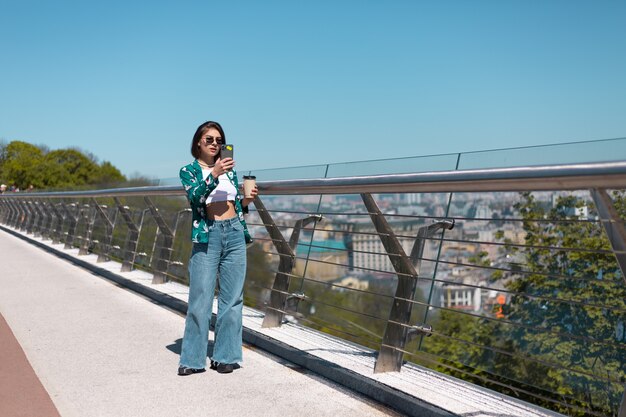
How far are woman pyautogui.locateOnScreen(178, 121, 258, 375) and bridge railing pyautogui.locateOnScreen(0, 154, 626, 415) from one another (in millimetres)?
642

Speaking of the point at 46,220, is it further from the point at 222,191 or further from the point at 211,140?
the point at 222,191

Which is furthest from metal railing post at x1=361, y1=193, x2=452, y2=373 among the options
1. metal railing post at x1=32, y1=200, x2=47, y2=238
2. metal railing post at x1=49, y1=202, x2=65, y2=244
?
metal railing post at x1=32, y1=200, x2=47, y2=238

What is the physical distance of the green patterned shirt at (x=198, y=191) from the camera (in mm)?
4805

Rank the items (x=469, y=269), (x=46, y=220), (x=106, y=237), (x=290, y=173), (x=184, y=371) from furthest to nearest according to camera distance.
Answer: (x=46, y=220) < (x=106, y=237) < (x=290, y=173) < (x=184, y=371) < (x=469, y=269)

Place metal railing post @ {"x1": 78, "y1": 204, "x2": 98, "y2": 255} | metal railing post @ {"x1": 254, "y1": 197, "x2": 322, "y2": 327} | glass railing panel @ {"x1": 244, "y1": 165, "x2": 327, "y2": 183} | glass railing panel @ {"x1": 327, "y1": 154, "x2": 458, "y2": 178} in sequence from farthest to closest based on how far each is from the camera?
metal railing post @ {"x1": 78, "y1": 204, "x2": 98, "y2": 255}
metal railing post @ {"x1": 254, "y1": 197, "x2": 322, "y2": 327}
glass railing panel @ {"x1": 244, "y1": 165, "x2": 327, "y2": 183}
glass railing panel @ {"x1": 327, "y1": 154, "x2": 458, "y2": 178}

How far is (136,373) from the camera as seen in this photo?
16.0ft

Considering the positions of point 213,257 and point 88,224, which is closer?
point 213,257

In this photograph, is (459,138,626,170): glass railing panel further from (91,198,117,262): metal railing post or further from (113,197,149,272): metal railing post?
(91,198,117,262): metal railing post

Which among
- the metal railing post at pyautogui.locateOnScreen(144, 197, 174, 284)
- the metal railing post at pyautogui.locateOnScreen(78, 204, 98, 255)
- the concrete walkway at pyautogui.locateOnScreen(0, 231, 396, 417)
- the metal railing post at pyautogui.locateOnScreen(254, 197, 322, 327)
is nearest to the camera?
the concrete walkway at pyautogui.locateOnScreen(0, 231, 396, 417)

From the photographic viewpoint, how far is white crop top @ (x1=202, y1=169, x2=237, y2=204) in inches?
194

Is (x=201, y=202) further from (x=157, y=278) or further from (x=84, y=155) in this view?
(x=84, y=155)

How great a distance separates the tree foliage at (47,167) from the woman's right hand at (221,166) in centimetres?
12138

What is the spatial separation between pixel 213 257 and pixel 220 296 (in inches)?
Result: 11.2

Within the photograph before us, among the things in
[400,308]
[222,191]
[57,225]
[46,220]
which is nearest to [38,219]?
[46,220]
